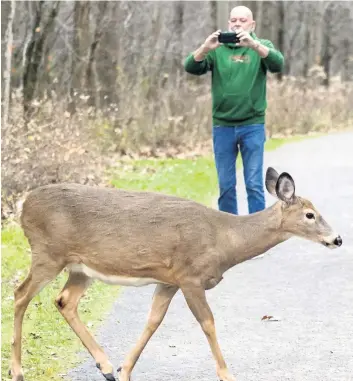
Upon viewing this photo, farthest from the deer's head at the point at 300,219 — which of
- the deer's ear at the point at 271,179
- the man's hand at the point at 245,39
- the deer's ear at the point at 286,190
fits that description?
the man's hand at the point at 245,39

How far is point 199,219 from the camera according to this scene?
6.45 metres

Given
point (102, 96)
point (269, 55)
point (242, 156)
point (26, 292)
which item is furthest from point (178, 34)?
point (26, 292)

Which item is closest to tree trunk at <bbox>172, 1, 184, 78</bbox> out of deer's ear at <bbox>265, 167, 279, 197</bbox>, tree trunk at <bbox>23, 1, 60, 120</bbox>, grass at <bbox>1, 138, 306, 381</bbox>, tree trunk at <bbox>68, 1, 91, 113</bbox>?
tree trunk at <bbox>68, 1, 91, 113</bbox>

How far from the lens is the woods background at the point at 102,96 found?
14.5 metres

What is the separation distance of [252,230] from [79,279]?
113 centimetres

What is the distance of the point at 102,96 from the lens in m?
21.9

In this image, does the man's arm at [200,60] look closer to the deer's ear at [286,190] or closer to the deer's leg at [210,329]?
the deer's ear at [286,190]

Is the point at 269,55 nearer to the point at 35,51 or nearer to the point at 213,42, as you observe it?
the point at 213,42

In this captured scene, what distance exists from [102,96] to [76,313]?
50.6 ft

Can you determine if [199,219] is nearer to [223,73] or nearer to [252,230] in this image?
[252,230]

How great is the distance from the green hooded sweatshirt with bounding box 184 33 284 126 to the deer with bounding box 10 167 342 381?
375 centimetres

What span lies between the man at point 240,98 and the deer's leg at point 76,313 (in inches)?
153

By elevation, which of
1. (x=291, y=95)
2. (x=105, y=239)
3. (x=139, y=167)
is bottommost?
(x=291, y=95)

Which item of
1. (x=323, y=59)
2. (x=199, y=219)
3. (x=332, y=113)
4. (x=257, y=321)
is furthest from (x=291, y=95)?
(x=199, y=219)
